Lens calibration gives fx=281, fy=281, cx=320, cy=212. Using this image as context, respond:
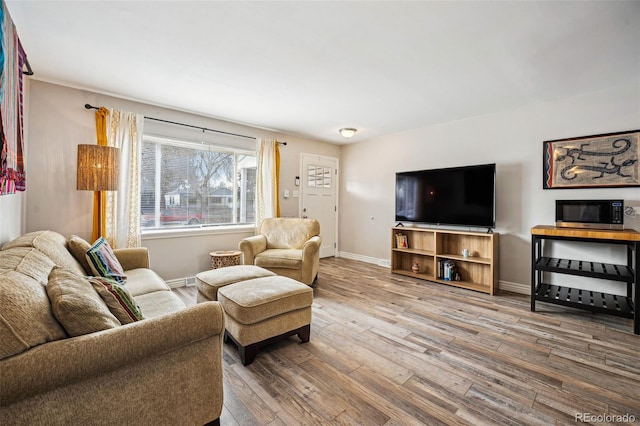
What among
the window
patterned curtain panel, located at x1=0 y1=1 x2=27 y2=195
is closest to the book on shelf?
the window

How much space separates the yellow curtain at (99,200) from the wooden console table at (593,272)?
183 inches

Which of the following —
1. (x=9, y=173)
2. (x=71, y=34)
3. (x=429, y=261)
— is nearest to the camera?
(x=9, y=173)

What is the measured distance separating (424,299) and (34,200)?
4.30m

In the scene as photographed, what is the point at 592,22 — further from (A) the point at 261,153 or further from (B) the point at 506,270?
(A) the point at 261,153

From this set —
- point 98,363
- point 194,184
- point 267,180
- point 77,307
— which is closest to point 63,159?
point 194,184

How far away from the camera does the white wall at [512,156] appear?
3.01 metres

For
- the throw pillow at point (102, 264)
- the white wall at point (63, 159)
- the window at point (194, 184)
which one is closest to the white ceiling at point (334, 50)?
the white wall at point (63, 159)

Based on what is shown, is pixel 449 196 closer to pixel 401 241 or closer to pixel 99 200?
pixel 401 241

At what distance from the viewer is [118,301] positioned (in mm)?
1321

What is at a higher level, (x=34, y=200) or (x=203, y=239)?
(x=34, y=200)

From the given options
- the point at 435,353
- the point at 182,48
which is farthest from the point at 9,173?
the point at 435,353

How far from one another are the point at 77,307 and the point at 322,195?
4.64 m

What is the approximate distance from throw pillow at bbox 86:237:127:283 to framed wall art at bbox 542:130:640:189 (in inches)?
179

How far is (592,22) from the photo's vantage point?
190 centimetres
